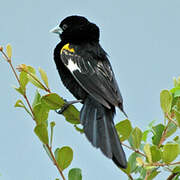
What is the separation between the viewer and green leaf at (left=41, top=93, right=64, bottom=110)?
141cm

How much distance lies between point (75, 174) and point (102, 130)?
30cm

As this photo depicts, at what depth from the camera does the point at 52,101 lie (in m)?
1.47

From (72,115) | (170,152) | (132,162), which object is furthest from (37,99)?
(170,152)

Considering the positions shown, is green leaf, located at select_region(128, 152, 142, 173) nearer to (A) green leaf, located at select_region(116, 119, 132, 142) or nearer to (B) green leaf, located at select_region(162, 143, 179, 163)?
(A) green leaf, located at select_region(116, 119, 132, 142)

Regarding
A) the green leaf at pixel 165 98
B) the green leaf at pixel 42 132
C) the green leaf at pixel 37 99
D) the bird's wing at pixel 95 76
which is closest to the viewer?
the green leaf at pixel 42 132

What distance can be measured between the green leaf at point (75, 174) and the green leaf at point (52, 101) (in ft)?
0.99

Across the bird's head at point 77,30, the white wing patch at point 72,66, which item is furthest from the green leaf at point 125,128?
the bird's head at point 77,30

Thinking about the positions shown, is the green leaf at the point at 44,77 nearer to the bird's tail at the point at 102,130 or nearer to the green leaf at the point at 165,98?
the bird's tail at the point at 102,130

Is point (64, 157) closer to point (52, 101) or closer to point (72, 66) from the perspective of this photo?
point (52, 101)

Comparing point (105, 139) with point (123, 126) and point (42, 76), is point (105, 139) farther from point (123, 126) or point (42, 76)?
point (42, 76)

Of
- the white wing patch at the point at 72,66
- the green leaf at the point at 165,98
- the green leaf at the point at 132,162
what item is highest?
the white wing patch at the point at 72,66

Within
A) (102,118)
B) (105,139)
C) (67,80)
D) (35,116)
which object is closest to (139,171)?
(105,139)

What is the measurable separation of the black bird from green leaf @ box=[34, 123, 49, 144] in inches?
8.7

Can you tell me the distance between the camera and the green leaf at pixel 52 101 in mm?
1414
